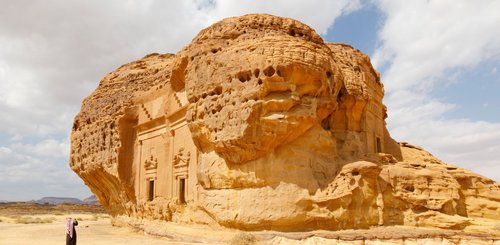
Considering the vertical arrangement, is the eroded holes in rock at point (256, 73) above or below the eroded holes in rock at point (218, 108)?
above

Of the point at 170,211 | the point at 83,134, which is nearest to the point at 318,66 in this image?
the point at 170,211

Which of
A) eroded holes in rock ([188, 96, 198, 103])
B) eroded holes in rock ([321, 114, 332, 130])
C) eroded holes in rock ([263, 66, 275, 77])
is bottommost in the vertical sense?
eroded holes in rock ([321, 114, 332, 130])

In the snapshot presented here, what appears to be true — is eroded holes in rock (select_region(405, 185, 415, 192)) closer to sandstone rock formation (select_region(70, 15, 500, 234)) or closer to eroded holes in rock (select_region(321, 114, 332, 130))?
sandstone rock formation (select_region(70, 15, 500, 234))

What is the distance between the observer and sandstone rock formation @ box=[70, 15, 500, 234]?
14.4 metres

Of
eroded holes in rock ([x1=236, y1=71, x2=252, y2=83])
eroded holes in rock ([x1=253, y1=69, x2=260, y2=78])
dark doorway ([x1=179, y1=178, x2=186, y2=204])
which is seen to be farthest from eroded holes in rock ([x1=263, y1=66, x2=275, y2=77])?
dark doorway ([x1=179, y1=178, x2=186, y2=204])

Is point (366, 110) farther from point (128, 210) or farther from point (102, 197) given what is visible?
point (102, 197)

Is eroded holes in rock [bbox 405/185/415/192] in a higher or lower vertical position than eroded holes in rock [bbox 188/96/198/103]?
lower

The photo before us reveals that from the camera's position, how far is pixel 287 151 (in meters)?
14.8

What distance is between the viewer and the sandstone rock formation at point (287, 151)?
1437cm

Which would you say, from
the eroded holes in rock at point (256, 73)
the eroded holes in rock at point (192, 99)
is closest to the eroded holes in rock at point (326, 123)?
the eroded holes in rock at point (256, 73)

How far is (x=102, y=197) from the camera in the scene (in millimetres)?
27250

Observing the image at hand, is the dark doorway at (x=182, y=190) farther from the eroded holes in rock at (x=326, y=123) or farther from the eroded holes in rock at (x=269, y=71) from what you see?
the eroded holes in rock at (x=269, y=71)

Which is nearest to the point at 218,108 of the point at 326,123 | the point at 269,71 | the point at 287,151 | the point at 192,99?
the point at 192,99

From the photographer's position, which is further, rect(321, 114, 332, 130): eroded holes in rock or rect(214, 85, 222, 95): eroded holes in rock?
rect(321, 114, 332, 130): eroded holes in rock
